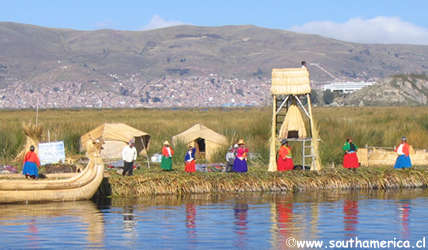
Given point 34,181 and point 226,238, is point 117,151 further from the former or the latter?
point 226,238

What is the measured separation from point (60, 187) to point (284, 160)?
6.23m

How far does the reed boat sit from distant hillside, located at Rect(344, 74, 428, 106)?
120 metres

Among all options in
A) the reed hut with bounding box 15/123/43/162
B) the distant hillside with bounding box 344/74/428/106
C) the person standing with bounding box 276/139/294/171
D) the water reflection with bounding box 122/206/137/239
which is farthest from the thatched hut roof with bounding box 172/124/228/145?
the distant hillside with bounding box 344/74/428/106

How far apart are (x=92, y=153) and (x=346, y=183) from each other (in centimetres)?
681

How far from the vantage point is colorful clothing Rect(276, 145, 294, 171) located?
2277cm

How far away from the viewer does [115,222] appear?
1677 centimetres

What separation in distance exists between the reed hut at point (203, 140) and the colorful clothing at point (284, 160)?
5.47m

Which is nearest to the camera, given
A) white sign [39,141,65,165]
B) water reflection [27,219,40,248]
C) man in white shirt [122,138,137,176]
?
water reflection [27,219,40,248]

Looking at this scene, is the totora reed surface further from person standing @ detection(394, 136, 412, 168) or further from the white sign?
the white sign

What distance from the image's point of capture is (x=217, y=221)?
55.2ft

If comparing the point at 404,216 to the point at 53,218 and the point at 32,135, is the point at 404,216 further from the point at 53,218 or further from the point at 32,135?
the point at 32,135

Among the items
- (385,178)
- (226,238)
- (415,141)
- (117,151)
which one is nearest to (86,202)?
(226,238)

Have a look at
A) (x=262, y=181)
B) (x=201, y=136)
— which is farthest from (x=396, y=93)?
(x=262, y=181)

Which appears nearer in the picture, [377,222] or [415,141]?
[377,222]
